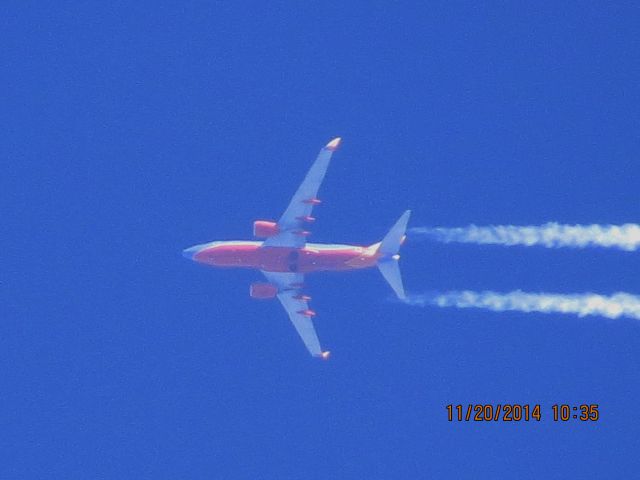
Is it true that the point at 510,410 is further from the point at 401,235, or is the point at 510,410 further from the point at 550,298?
the point at 401,235

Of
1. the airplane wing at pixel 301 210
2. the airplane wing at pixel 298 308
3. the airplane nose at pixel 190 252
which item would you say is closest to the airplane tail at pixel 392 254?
the airplane wing at pixel 301 210

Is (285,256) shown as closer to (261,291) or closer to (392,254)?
(261,291)

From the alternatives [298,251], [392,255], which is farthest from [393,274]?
[298,251]

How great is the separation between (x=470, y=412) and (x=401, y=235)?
418 inches

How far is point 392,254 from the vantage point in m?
52.4

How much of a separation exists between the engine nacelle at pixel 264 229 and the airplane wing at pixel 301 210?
0.29 metres

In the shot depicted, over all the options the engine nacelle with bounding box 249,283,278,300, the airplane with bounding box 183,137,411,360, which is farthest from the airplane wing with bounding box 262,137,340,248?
the engine nacelle with bounding box 249,283,278,300

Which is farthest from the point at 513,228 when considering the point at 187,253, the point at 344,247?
the point at 187,253

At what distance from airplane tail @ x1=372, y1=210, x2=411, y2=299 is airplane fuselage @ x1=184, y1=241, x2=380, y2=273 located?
1.72ft

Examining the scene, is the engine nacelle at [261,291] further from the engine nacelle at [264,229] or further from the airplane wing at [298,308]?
the engine nacelle at [264,229]

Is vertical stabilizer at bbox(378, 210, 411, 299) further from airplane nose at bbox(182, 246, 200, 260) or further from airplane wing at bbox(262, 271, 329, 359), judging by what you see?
airplane nose at bbox(182, 246, 200, 260)

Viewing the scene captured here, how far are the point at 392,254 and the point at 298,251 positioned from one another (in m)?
5.09

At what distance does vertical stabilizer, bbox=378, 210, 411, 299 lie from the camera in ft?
170

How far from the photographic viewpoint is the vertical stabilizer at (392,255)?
5191cm
